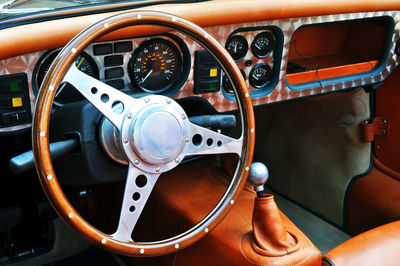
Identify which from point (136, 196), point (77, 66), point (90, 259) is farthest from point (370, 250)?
point (90, 259)

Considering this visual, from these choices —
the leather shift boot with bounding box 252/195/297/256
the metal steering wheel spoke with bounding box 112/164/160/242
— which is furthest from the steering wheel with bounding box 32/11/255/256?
the leather shift boot with bounding box 252/195/297/256

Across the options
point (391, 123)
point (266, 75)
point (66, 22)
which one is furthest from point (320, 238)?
point (66, 22)

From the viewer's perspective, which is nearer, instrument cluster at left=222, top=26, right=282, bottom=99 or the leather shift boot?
the leather shift boot

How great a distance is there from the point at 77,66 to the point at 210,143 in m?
0.51

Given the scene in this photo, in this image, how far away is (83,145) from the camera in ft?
4.39

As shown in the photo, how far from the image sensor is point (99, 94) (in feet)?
3.83

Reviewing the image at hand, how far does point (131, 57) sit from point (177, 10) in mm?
215

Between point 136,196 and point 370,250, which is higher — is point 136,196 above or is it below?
above

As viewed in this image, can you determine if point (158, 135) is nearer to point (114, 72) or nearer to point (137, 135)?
point (137, 135)

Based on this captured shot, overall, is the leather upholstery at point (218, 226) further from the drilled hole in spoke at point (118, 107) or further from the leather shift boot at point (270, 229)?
the drilled hole in spoke at point (118, 107)

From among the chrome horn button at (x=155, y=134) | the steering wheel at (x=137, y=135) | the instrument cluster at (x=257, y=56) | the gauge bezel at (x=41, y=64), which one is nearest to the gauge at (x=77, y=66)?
the gauge bezel at (x=41, y=64)

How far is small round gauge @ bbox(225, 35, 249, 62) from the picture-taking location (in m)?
1.77

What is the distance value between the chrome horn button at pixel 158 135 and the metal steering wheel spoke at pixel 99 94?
1.9 inches

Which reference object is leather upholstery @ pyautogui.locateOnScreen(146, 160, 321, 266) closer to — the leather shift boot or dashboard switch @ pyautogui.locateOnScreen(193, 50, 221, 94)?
the leather shift boot
